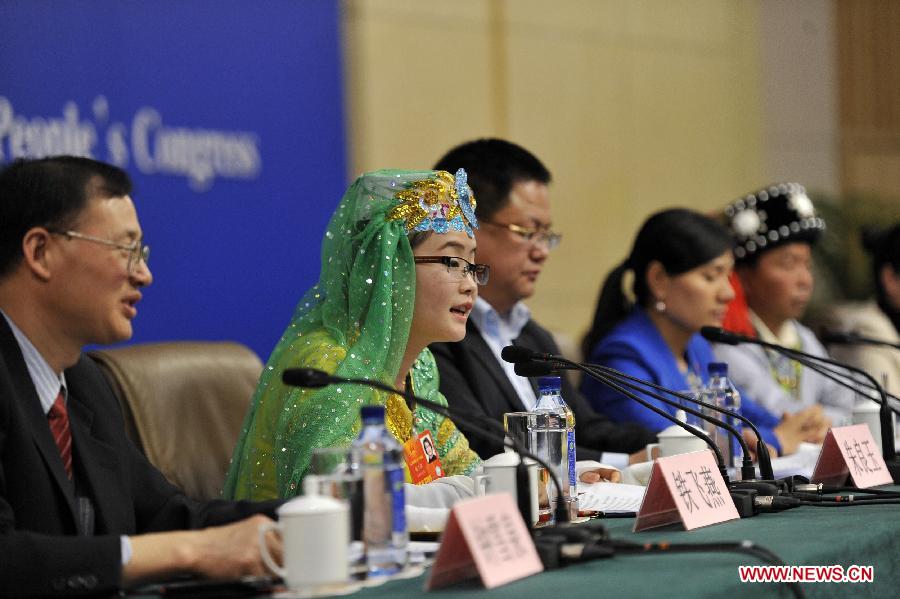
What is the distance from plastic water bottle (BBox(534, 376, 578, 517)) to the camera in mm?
2188

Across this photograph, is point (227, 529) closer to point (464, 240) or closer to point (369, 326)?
point (369, 326)

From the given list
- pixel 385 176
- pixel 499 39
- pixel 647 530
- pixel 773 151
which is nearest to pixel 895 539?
pixel 647 530

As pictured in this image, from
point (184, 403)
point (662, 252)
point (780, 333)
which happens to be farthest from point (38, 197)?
point (780, 333)

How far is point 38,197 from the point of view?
6.53 feet

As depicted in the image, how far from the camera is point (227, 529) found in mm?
1653

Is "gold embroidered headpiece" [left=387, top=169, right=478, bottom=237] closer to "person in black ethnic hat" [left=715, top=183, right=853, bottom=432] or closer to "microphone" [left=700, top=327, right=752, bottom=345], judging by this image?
"microphone" [left=700, top=327, right=752, bottom=345]

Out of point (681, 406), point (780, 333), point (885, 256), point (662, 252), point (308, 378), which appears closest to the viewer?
point (308, 378)

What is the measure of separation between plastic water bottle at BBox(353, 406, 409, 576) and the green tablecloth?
82 mm

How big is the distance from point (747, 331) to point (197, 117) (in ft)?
6.62

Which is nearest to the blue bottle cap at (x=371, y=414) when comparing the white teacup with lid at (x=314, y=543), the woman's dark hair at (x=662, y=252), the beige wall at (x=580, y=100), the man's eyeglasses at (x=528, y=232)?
the white teacup with lid at (x=314, y=543)

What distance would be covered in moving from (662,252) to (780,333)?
0.97 m

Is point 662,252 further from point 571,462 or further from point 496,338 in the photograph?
point 571,462

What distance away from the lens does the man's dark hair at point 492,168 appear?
3359mm

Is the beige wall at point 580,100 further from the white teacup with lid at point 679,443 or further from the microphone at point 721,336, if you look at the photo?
the white teacup with lid at point 679,443
